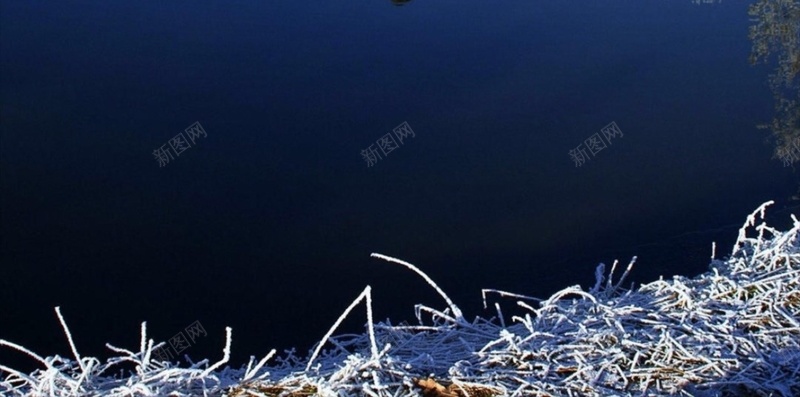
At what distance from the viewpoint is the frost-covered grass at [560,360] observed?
211cm

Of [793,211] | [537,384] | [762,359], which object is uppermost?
[537,384]

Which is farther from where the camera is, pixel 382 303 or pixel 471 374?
pixel 382 303

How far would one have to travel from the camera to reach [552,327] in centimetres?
241

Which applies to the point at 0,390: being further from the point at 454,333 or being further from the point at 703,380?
the point at 703,380

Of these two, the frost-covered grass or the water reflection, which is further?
the water reflection

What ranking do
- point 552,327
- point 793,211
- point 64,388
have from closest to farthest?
point 64,388, point 552,327, point 793,211

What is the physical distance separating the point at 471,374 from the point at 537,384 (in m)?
0.16

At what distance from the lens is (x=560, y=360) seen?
224 centimetres

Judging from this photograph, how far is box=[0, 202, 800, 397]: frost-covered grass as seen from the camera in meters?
2.11

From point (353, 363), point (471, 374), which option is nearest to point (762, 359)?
point (471, 374)

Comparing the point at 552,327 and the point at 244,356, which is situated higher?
the point at 244,356

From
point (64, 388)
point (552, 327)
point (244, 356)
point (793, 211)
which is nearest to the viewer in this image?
point (64, 388)

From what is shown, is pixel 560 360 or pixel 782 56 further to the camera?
pixel 782 56

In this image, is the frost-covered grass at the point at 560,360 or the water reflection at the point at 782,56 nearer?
the frost-covered grass at the point at 560,360
